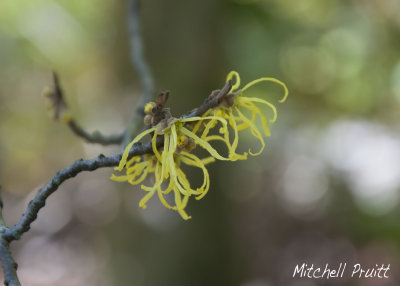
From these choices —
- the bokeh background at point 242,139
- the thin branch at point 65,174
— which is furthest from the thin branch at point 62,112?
the bokeh background at point 242,139

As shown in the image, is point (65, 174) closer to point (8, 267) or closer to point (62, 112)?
point (8, 267)

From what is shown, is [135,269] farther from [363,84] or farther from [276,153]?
[276,153]

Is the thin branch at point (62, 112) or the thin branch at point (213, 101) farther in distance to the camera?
the thin branch at point (62, 112)

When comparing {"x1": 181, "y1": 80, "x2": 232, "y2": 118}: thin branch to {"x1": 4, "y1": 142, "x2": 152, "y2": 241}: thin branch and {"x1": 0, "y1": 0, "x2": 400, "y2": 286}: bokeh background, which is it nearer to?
{"x1": 4, "y1": 142, "x2": 152, "y2": 241}: thin branch

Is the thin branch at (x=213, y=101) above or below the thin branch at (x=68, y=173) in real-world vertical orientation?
above

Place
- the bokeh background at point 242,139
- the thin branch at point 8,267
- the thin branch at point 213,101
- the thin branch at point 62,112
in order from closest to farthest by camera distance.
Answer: the thin branch at point 8,267 → the thin branch at point 213,101 → the thin branch at point 62,112 → the bokeh background at point 242,139

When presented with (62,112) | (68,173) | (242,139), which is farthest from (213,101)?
(242,139)

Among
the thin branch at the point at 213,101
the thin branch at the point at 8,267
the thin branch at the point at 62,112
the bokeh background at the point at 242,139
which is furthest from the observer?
the bokeh background at the point at 242,139

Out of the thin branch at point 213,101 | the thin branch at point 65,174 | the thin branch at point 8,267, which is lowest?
the thin branch at point 8,267

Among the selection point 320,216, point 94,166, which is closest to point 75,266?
point 320,216

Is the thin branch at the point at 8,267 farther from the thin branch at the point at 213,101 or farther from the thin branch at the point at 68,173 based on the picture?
the thin branch at the point at 213,101
